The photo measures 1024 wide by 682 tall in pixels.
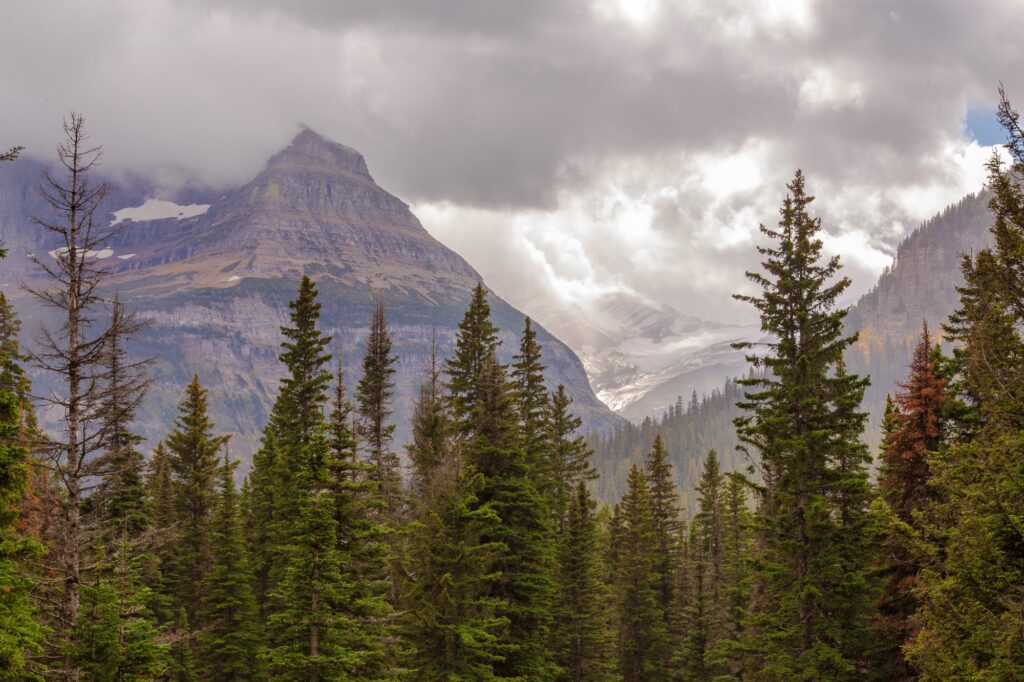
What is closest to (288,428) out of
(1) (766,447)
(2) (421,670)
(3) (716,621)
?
(2) (421,670)

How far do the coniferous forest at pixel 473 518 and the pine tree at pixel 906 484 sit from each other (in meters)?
0.11

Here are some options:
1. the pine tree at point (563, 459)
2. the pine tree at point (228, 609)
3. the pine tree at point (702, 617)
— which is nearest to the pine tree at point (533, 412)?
the pine tree at point (563, 459)

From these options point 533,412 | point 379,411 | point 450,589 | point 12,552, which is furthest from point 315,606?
point 379,411

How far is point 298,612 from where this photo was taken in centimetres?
2267

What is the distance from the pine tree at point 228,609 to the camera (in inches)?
1447

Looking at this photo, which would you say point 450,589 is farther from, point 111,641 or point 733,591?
point 733,591

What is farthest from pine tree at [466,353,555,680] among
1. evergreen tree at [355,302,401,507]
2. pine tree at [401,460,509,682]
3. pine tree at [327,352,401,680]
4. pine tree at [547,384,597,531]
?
pine tree at [547,384,597,531]

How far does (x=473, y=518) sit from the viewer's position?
27734mm

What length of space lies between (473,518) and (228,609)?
18007mm

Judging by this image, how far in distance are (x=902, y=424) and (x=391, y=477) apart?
25536 mm

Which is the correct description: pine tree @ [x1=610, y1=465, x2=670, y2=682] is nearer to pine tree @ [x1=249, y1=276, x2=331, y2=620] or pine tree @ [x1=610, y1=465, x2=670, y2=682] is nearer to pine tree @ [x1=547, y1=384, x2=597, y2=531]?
pine tree @ [x1=547, y1=384, x2=597, y2=531]

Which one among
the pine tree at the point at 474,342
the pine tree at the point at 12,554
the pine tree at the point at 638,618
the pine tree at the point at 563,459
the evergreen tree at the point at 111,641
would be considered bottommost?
the pine tree at the point at 638,618

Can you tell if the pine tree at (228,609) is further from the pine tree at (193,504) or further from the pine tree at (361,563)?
the pine tree at (361,563)

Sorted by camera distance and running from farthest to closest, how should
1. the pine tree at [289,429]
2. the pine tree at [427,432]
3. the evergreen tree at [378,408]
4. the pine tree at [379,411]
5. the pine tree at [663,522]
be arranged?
1. the pine tree at [663,522]
2. the evergreen tree at [378,408]
3. the pine tree at [379,411]
4. the pine tree at [427,432]
5. the pine tree at [289,429]
